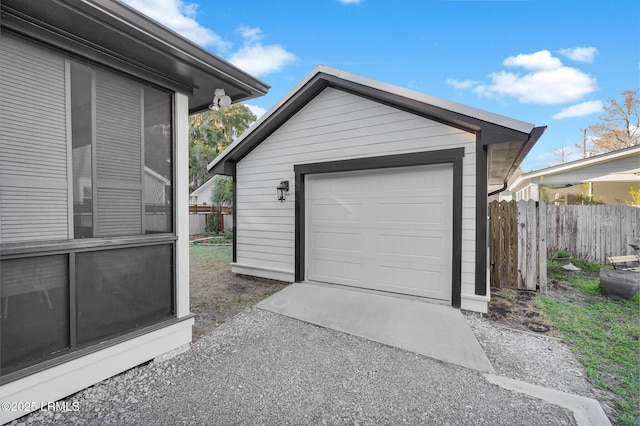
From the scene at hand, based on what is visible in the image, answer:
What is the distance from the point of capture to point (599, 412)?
1.93 metres

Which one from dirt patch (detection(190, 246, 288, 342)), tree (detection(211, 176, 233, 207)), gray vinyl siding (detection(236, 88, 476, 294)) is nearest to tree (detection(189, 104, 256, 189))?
tree (detection(211, 176, 233, 207))

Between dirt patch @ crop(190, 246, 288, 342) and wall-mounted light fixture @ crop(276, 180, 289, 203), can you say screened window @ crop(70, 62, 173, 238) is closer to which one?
dirt patch @ crop(190, 246, 288, 342)

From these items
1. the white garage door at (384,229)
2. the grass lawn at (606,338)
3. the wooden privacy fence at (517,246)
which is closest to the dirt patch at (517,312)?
the grass lawn at (606,338)

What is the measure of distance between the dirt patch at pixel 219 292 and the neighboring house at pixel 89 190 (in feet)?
2.84

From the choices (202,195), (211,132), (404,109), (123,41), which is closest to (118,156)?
(123,41)

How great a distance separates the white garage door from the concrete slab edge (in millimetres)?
1857

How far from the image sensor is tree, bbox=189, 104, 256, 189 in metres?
20.6

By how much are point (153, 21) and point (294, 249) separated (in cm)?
414

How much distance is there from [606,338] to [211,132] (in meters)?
23.0

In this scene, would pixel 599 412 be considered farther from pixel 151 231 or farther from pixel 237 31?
pixel 237 31

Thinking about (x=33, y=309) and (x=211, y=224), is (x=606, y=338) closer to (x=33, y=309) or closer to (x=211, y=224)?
(x=33, y=309)

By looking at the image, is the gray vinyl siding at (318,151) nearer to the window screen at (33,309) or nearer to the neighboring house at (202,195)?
the window screen at (33,309)

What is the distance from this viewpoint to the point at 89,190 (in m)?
2.27

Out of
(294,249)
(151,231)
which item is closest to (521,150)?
(294,249)
